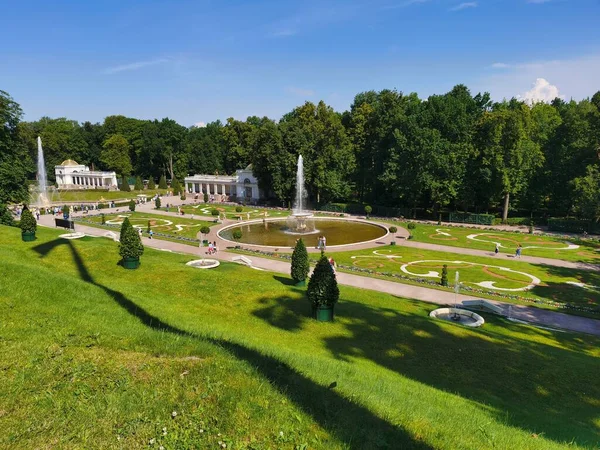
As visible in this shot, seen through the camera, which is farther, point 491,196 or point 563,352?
point 491,196

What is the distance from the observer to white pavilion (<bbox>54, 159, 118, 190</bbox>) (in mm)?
85625

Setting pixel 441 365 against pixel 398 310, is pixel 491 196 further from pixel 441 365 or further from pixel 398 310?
pixel 441 365

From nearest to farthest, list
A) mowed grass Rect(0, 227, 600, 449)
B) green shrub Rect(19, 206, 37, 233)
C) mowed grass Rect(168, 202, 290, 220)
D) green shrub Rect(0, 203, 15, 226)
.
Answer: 1. mowed grass Rect(0, 227, 600, 449)
2. green shrub Rect(19, 206, 37, 233)
3. green shrub Rect(0, 203, 15, 226)
4. mowed grass Rect(168, 202, 290, 220)

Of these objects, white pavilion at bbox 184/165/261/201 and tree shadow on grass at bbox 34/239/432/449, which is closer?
tree shadow on grass at bbox 34/239/432/449

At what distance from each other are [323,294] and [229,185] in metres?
65.2

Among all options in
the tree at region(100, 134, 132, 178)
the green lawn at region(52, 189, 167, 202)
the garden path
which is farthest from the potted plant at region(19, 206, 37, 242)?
the tree at region(100, 134, 132, 178)

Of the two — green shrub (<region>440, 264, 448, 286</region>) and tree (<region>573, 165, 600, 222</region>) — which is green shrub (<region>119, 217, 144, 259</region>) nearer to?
green shrub (<region>440, 264, 448, 286</region>)

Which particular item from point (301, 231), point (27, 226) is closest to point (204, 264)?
point (27, 226)

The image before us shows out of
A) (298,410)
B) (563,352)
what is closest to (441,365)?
(563,352)

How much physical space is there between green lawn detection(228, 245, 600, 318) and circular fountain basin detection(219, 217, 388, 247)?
543cm

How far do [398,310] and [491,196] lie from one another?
119ft

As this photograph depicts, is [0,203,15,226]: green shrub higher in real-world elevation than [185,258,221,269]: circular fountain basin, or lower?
higher

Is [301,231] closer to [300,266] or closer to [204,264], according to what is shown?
[204,264]

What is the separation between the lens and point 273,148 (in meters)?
60.0
